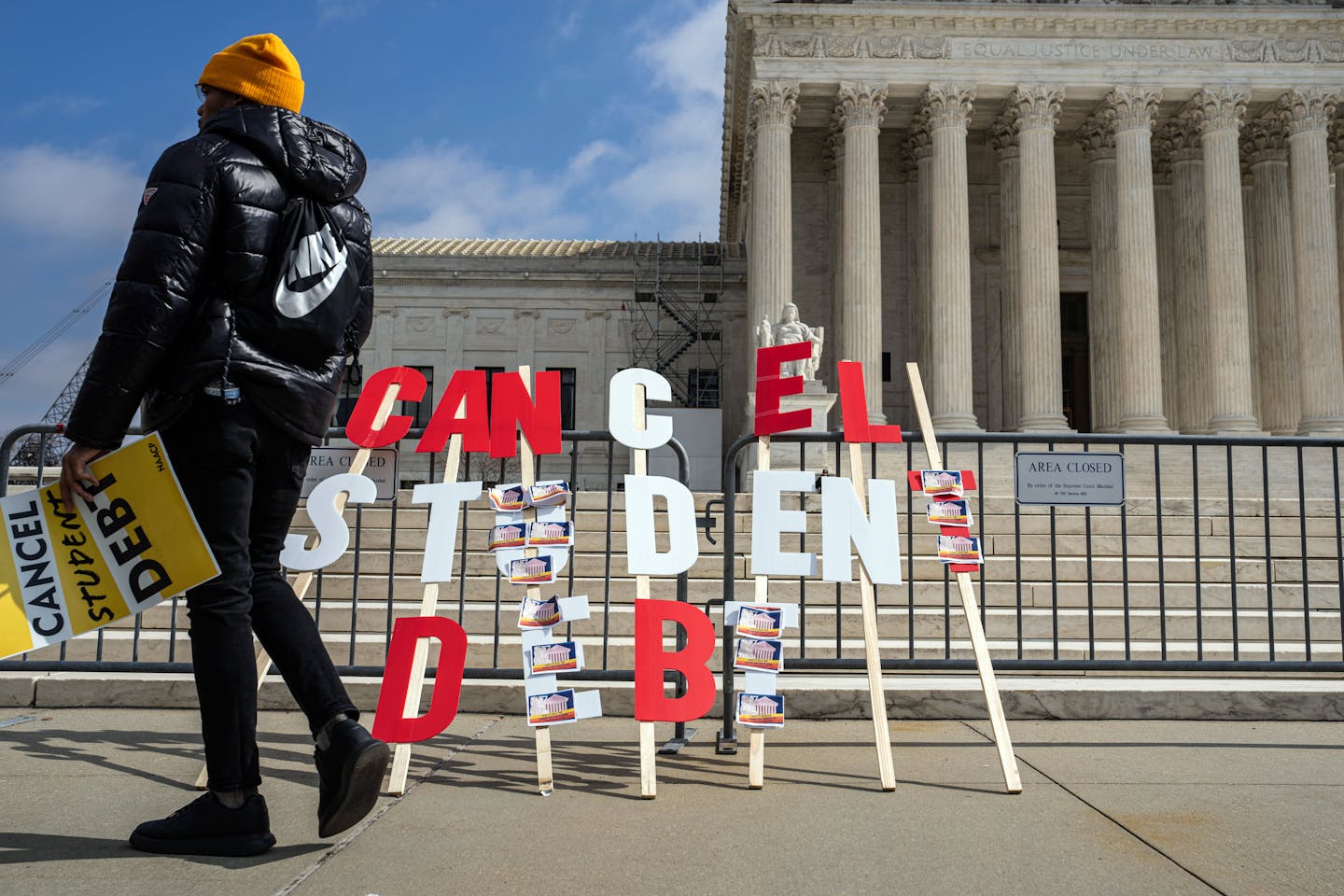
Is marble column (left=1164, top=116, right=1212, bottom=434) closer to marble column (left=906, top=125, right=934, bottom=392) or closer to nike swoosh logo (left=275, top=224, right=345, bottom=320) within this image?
marble column (left=906, top=125, right=934, bottom=392)

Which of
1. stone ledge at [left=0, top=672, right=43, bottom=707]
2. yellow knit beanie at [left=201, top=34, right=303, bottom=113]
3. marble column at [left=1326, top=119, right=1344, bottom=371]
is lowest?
stone ledge at [left=0, top=672, right=43, bottom=707]

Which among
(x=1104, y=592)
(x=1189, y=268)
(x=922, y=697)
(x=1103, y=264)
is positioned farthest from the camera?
(x=1189, y=268)

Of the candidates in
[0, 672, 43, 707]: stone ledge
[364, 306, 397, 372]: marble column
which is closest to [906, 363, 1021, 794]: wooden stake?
[0, 672, 43, 707]: stone ledge

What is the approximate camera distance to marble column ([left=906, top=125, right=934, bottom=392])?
26.2 meters

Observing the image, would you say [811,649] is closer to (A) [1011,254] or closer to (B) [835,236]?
(A) [1011,254]

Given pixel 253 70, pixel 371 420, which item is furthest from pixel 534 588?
pixel 253 70

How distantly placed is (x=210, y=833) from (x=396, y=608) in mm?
4570

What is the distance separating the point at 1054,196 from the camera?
25.3 m

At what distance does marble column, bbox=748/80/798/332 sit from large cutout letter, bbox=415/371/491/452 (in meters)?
20.2

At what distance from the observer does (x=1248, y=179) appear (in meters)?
28.7

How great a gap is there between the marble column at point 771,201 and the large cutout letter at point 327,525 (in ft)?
67.2

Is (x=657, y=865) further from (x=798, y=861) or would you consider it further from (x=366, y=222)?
(x=366, y=222)

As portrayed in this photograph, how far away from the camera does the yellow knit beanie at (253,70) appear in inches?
131

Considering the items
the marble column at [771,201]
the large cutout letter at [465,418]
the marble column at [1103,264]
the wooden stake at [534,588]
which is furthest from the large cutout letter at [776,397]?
the marble column at [1103,264]
